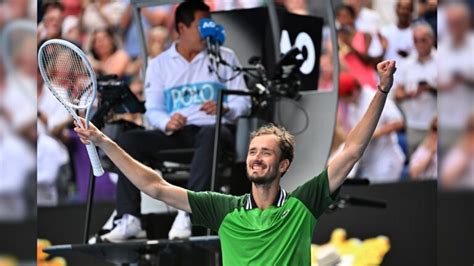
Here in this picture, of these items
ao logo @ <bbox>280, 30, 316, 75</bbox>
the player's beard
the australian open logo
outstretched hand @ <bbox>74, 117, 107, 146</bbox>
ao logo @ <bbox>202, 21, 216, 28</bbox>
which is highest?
ao logo @ <bbox>202, 21, 216, 28</bbox>

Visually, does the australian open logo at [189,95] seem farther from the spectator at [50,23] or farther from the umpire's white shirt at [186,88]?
the spectator at [50,23]

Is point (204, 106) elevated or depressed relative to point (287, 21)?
depressed

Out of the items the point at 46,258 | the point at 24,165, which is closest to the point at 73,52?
the point at 24,165

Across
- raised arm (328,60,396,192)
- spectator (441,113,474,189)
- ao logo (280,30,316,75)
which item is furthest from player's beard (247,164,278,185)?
ao logo (280,30,316,75)

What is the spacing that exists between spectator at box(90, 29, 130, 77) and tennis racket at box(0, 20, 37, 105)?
204 inches

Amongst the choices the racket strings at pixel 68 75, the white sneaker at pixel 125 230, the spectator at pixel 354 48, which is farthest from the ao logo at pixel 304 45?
the racket strings at pixel 68 75

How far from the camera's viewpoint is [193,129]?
8.89 meters

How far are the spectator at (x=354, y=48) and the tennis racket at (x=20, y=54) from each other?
484 centimetres

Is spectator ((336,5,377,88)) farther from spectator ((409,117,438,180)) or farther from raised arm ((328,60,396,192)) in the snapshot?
raised arm ((328,60,396,192))

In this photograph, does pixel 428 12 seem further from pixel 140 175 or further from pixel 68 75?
pixel 140 175

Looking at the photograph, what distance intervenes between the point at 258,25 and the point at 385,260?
8.45 feet

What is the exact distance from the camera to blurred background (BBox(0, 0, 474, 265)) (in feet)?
19.8

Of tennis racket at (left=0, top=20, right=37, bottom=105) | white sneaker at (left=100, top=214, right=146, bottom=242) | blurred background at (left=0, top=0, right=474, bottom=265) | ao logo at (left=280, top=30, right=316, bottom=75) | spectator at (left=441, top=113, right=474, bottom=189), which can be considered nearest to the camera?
spectator at (left=441, top=113, right=474, bottom=189)

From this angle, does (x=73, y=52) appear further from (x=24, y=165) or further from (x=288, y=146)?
(x=288, y=146)
